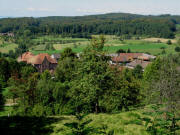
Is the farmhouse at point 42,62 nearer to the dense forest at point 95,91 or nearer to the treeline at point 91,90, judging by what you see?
the treeline at point 91,90

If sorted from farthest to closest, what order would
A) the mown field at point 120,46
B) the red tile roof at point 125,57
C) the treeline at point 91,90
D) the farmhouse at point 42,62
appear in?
the mown field at point 120,46 → the red tile roof at point 125,57 → the farmhouse at point 42,62 → the treeline at point 91,90

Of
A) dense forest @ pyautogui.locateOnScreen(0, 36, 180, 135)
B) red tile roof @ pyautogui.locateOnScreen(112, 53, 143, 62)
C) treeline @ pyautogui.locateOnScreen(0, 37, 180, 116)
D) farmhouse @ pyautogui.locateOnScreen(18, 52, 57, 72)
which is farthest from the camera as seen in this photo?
red tile roof @ pyautogui.locateOnScreen(112, 53, 143, 62)

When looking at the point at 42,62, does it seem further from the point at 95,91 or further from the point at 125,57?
the point at 95,91

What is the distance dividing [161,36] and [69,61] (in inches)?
5208

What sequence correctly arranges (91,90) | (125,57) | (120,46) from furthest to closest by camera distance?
(120,46) < (125,57) < (91,90)

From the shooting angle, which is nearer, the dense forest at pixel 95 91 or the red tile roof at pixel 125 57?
the dense forest at pixel 95 91

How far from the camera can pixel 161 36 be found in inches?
6255

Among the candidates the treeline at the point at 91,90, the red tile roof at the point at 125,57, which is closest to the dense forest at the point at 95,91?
the treeline at the point at 91,90

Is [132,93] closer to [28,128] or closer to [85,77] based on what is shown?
[85,77]

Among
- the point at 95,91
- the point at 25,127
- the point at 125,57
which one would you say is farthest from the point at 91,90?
the point at 125,57

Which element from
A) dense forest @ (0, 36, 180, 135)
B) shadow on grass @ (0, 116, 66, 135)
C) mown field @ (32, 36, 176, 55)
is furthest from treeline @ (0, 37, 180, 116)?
mown field @ (32, 36, 176, 55)

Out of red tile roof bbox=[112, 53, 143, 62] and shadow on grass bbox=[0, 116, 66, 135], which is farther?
red tile roof bbox=[112, 53, 143, 62]

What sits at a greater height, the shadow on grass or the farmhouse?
the shadow on grass

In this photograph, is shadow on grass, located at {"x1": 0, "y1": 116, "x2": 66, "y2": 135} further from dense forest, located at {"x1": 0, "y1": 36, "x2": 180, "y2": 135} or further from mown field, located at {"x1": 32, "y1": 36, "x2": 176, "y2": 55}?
mown field, located at {"x1": 32, "y1": 36, "x2": 176, "y2": 55}
